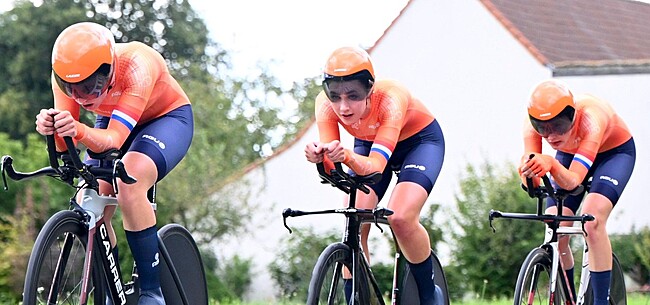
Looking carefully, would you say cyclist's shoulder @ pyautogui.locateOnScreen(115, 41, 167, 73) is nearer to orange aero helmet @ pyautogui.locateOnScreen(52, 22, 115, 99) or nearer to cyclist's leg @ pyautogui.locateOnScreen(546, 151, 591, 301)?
orange aero helmet @ pyautogui.locateOnScreen(52, 22, 115, 99)

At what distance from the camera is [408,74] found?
98.6ft

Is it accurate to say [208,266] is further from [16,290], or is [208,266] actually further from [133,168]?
[133,168]

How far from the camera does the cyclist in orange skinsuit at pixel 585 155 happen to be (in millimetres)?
8227

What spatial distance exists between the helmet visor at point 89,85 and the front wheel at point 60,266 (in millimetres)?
623

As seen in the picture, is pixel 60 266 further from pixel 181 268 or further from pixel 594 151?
pixel 594 151

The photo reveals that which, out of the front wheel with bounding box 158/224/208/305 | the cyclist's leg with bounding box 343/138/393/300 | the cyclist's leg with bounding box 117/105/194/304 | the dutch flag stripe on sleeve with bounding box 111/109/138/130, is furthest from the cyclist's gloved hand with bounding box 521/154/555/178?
the dutch flag stripe on sleeve with bounding box 111/109/138/130

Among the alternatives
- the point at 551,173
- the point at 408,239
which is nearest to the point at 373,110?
the point at 408,239

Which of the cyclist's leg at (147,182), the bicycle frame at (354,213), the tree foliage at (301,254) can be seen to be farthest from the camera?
the tree foliage at (301,254)

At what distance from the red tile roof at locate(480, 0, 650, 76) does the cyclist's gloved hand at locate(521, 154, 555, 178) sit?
64.3 feet

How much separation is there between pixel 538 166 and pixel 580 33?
83.0 ft

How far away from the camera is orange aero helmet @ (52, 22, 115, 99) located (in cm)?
598

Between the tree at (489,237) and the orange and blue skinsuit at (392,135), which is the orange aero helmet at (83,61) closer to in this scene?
the orange and blue skinsuit at (392,135)

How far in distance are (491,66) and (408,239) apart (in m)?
21.8

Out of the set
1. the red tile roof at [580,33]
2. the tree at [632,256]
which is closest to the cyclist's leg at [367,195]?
the tree at [632,256]
